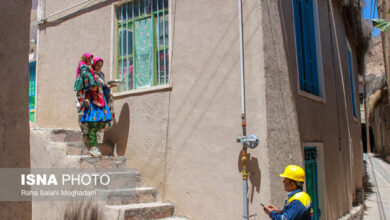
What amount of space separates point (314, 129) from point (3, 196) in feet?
16.8

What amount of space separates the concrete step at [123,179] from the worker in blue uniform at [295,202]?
269cm

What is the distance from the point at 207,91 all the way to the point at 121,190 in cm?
189

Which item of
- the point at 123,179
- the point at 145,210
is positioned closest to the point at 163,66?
the point at 123,179

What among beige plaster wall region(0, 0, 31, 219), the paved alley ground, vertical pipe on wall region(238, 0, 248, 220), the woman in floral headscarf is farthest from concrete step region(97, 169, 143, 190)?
the paved alley ground

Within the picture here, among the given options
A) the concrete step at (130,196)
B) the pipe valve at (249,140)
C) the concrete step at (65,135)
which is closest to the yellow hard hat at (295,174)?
the pipe valve at (249,140)

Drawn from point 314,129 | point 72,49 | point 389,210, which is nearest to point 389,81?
point 389,210

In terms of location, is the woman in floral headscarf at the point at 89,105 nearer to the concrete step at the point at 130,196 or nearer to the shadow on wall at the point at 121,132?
the shadow on wall at the point at 121,132

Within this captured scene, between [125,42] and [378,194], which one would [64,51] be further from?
[378,194]

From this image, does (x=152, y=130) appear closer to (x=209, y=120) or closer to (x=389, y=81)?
(x=209, y=120)

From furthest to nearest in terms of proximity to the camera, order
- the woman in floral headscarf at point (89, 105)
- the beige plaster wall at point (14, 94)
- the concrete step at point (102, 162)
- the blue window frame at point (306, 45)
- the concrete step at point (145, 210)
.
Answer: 1. the blue window frame at point (306, 45)
2. the woman in floral headscarf at point (89, 105)
3. the concrete step at point (102, 162)
4. the concrete step at point (145, 210)
5. the beige plaster wall at point (14, 94)

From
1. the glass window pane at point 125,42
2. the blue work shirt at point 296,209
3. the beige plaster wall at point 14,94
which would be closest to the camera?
the beige plaster wall at point 14,94

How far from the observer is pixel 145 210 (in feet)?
16.0

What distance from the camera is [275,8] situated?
519 cm

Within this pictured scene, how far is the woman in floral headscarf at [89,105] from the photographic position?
549 cm
